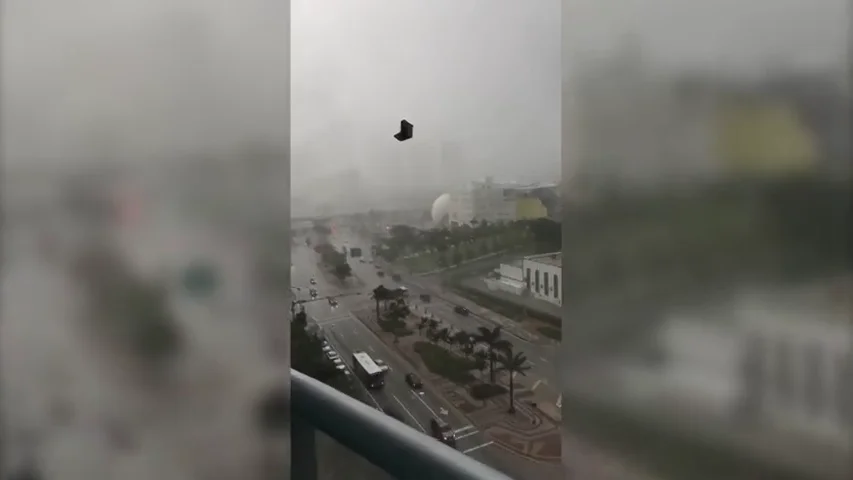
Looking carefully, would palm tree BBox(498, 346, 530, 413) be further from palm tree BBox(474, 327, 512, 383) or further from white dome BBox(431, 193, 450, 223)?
white dome BBox(431, 193, 450, 223)

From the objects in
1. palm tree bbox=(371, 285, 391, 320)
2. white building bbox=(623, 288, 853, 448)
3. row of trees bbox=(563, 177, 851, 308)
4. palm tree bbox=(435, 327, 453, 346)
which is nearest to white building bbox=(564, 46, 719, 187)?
row of trees bbox=(563, 177, 851, 308)

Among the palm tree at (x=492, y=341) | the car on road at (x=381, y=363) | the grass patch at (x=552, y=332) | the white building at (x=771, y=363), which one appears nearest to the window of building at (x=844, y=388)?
the white building at (x=771, y=363)

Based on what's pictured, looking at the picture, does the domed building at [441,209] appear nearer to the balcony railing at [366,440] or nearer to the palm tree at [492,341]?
the palm tree at [492,341]

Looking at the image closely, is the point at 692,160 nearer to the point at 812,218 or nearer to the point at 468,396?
the point at 812,218

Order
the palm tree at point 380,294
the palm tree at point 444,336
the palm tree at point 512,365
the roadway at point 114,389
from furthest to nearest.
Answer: the palm tree at point 380,294
the palm tree at point 444,336
the palm tree at point 512,365
the roadway at point 114,389

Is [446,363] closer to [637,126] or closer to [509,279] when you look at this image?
[509,279]

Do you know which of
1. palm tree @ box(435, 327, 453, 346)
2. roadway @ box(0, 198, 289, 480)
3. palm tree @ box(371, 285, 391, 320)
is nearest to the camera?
roadway @ box(0, 198, 289, 480)

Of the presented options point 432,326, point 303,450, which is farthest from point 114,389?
point 432,326
